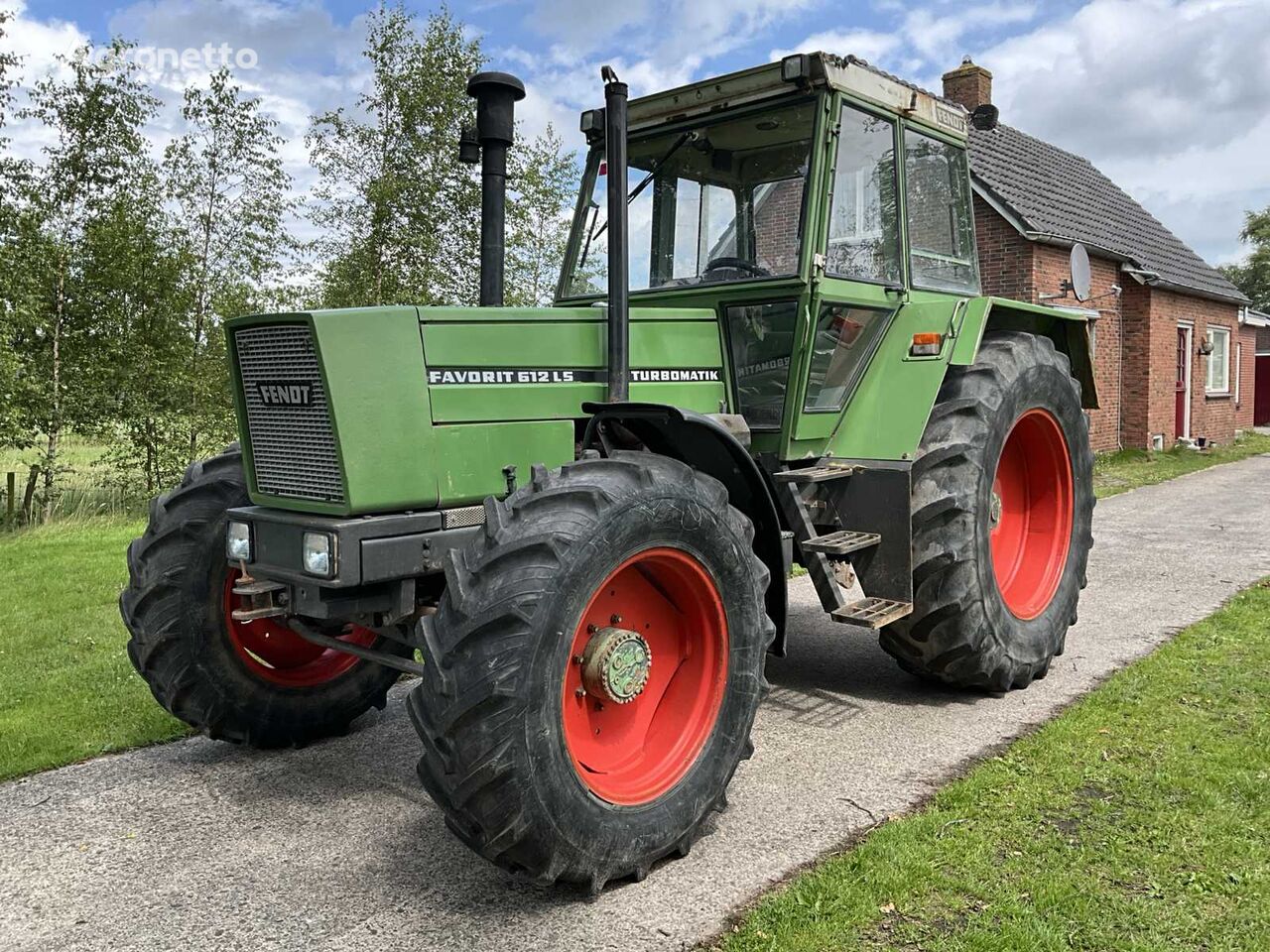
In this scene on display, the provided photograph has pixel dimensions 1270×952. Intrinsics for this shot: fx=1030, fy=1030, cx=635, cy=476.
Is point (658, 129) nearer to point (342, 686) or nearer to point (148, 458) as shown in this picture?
point (342, 686)

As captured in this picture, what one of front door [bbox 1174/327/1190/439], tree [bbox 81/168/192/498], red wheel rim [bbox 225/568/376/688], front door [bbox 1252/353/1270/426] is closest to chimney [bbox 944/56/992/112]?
front door [bbox 1174/327/1190/439]

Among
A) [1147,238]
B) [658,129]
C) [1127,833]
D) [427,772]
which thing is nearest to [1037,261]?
[1147,238]

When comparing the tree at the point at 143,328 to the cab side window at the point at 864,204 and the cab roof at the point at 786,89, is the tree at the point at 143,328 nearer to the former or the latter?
the cab roof at the point at 786,89

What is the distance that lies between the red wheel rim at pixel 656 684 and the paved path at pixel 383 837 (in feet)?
0.98

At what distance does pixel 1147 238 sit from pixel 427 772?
20.4m

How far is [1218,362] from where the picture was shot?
68.5 ft

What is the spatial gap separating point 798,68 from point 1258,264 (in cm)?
5839

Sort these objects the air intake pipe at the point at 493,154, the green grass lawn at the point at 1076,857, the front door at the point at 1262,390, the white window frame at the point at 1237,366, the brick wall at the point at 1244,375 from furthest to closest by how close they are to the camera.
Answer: the front door at the point at 1262,390 < the brick wall at the point at 1244,375 < the white window frame at the point at 1237,366 < the air intake pipe at the point at 493,154 < the green grass lawn at the point at 1076,857

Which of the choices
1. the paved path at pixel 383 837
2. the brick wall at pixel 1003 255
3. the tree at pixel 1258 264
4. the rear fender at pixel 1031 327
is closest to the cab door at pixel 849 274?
the rear fender at pixel 1031 327

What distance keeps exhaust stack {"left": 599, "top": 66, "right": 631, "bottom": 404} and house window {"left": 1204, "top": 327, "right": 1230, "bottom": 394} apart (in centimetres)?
1970

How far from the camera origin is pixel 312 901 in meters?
2.92

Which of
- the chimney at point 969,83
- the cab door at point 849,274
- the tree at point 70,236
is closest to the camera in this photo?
the cab door at point 849,274

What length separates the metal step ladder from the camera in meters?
4.07

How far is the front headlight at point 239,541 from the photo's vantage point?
339cm
